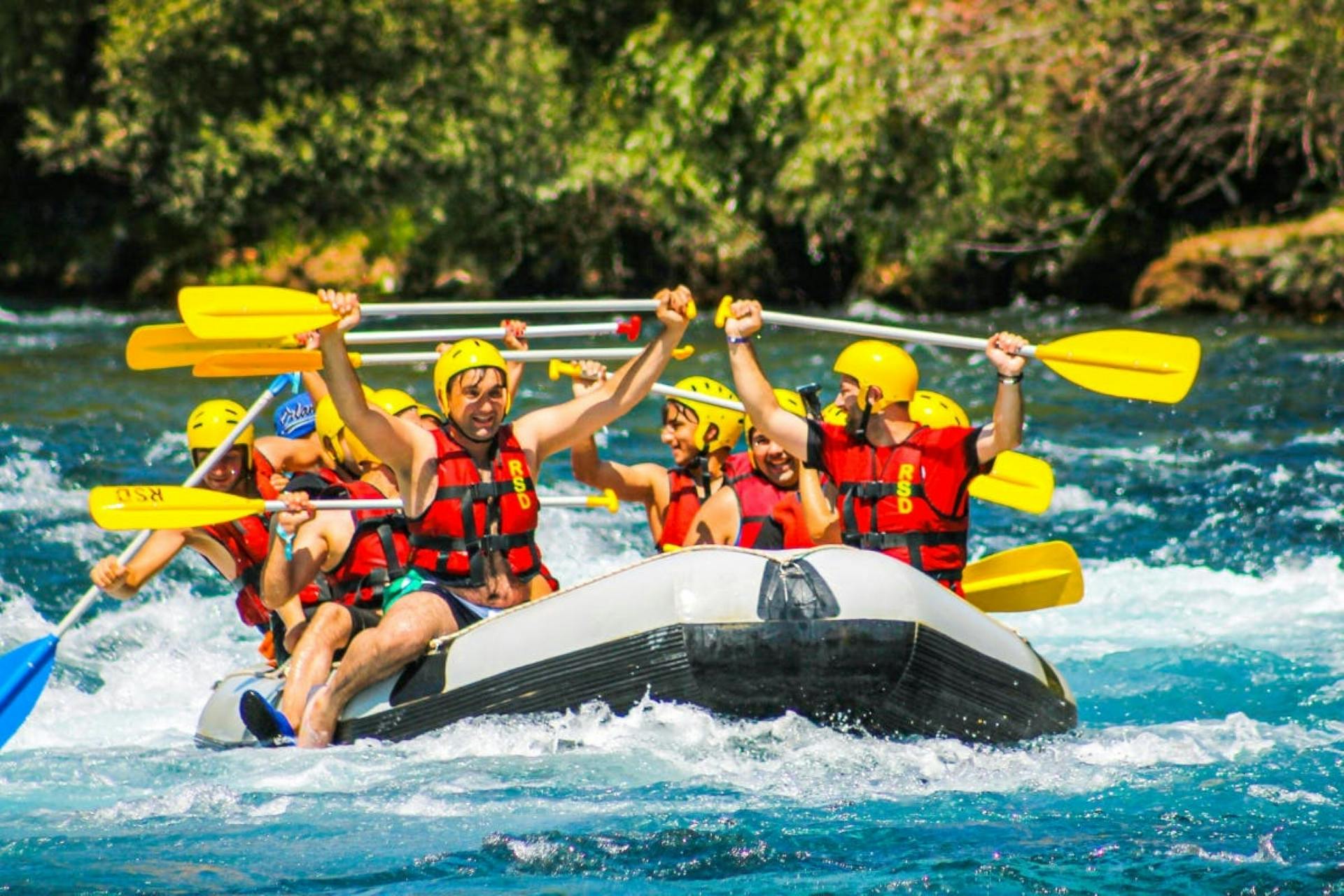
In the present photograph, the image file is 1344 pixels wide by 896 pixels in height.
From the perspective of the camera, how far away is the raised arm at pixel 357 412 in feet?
18.5

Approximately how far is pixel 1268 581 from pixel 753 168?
36.9 feet

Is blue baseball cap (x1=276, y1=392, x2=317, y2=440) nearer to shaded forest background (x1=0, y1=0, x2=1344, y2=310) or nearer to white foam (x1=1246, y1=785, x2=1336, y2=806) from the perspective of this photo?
white foam (x1=1246, y1=785, x2=1336, y2=806)

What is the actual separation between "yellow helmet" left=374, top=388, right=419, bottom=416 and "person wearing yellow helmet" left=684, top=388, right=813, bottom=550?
1.22 m

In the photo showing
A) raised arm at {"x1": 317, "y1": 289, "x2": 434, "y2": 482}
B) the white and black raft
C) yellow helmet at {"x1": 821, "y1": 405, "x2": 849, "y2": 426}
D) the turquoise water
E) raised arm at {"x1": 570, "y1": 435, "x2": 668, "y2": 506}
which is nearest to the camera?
the turquoise water

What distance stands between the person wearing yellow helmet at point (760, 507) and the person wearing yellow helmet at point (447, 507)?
3.40 ft

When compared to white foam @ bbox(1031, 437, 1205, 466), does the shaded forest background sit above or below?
above

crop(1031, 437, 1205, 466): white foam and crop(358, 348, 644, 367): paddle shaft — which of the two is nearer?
crop(358, 348, 644, 367): paddle shaft

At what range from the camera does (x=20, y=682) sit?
6.13m

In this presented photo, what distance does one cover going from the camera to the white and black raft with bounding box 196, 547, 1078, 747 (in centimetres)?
539

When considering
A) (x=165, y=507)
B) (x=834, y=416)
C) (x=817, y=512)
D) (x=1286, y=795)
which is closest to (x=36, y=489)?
(x=165, y=507)

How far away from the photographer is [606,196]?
67.9 ft

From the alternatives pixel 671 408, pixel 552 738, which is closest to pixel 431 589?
pixel 552 738

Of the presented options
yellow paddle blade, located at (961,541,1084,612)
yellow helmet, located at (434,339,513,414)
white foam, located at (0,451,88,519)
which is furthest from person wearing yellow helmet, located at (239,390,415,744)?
white foam, located at (0,451,88,519)

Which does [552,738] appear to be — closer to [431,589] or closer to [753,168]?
[431,589]
